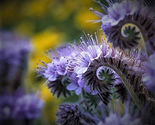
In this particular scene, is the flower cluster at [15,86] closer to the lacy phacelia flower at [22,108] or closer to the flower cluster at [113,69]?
the lacy phacelia flower at [22,108]

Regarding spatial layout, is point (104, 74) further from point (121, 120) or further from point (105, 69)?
point (121, 120)

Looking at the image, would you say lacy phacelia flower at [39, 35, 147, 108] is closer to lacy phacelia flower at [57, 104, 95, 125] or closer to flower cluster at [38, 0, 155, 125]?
flower cluster at [38, 0, 155, 125]

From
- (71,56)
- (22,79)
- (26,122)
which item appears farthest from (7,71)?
(71,56)

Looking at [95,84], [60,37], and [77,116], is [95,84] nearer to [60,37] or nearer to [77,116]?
[77,116]

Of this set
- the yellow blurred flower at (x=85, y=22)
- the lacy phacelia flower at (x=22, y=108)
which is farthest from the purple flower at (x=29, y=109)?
the yellow blurred flower at (x=85, y=22)

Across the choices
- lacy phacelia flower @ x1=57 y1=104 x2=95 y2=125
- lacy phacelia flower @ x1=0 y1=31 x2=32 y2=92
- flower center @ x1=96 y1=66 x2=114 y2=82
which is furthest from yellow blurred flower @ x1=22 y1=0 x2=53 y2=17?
flower center @ x1=96 y1=66 x2=114 y2=82

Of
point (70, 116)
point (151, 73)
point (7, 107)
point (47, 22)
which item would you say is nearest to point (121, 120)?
point (151, 73)
